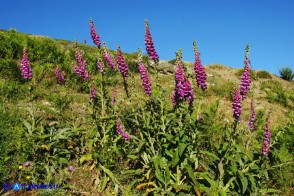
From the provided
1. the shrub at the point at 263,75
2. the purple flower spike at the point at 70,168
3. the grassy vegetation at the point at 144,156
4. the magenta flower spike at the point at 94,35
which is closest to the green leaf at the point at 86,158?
the grassy vegetation at the point at 144,156

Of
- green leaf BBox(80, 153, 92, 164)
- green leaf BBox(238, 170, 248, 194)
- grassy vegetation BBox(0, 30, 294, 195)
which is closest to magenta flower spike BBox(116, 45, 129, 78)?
grassy vegetation BBox(0, 30, 294, 195)

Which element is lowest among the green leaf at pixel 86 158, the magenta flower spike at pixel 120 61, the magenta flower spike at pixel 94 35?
the green leaf at pixel 86 158

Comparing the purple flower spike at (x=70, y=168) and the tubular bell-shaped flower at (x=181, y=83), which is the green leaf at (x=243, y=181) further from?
the purple flower spike at (x=70, y=168)

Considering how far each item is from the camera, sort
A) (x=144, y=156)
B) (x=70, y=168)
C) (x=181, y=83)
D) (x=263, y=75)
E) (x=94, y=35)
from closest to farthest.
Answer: (x=181, y=83), (x=144, y=156), (x=70, y=168), (x=94, y=35), (x=263, y=75)

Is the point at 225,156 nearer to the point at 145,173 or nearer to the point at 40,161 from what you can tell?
the point at 145,173

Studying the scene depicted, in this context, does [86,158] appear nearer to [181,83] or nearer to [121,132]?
[121,132]

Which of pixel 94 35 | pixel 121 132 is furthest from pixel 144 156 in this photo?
pixel 94 35

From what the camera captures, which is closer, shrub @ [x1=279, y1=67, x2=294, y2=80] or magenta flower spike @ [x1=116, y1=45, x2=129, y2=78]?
magenta flower spike @ [x1=116, y1=45, x2=129, y2=78]

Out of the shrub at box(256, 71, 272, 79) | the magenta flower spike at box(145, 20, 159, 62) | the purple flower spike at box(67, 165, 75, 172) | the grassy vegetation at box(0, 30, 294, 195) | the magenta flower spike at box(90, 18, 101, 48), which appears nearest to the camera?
the grassy vegetation at box(0, 30, 294, 195)

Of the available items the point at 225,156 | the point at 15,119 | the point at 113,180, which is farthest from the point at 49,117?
the point at 225,156

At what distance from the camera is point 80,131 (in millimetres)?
7461

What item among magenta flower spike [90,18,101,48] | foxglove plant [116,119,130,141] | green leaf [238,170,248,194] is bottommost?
green leaf [238,170,248,194]

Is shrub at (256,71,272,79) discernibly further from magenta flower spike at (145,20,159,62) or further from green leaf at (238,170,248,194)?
green leaf at (238,170,248,194)

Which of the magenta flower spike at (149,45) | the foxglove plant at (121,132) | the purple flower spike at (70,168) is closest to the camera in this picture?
the magenta flower spike at (149,45)
